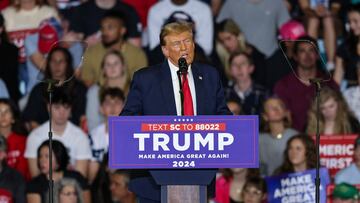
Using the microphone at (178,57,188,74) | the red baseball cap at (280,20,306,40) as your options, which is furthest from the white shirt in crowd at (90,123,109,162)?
the microphone at (178,57,188,74)

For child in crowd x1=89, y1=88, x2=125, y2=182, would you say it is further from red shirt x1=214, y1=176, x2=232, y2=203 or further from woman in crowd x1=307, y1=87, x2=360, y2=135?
woman in crowd x1=307, y1=87, x2=360, y2=135

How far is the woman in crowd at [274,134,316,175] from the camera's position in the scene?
11453 mm

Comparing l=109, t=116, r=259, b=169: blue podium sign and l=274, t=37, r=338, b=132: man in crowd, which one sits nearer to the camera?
l=109, t=116, r=259, b=169: blue podium sign

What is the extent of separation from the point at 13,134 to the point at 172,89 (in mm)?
4465

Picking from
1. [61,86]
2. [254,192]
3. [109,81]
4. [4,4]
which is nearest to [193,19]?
[109,81]

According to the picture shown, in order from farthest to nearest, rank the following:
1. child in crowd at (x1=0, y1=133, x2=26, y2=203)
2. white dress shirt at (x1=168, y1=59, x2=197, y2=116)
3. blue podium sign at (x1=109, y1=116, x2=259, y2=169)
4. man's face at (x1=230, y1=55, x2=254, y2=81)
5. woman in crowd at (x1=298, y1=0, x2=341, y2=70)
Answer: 1. woman in crowd at (x1=298, y1=0, x2=341, y2=70)
2. man's face at (x1=230, y1=55, x2=254, y2=81)
3. child in crowd at (x1=0, y1=133, x2=26, y2=203)
4. white dress shirt at (x1=168, y1=59, x2=197, y2=116)
5. blue podium sign at (x1=109, y1=116, x2=259, y2=169)

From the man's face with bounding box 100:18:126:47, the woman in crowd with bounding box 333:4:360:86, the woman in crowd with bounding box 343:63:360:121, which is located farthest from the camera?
the man's face with bounding box 100:18:126:47

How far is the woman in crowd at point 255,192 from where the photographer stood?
11.4m

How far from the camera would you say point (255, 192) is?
11.4 meters

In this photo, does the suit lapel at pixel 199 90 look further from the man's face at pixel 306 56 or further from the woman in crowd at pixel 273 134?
the man's face at pixel 306 56

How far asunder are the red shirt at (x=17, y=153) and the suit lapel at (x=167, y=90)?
166 inches

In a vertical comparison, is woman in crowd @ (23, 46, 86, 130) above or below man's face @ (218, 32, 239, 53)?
below

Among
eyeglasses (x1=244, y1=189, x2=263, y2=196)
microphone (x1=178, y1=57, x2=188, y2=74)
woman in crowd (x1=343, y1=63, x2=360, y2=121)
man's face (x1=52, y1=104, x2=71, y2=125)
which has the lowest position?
eyeglasses (x1=244, y1=189, x2=263, y2=196)

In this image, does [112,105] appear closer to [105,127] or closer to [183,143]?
[105,127]
